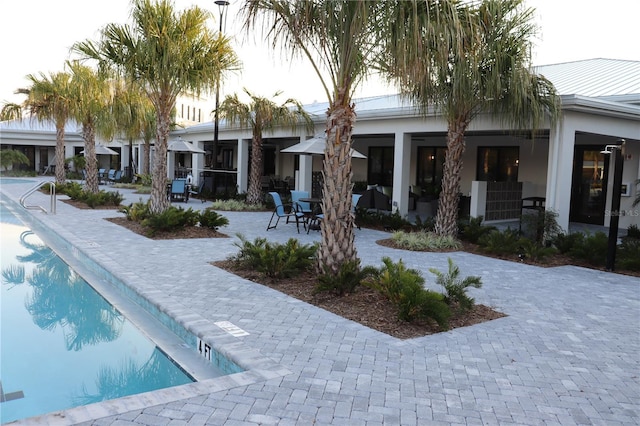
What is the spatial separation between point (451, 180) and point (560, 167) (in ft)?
7.34

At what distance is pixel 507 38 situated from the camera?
1012 centimetres

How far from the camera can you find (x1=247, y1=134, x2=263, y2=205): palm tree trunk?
18.5m

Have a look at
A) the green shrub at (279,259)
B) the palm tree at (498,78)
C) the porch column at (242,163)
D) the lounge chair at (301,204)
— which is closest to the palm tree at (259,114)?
the lounge chair at (301,204)

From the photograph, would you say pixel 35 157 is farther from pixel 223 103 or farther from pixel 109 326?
pixel 109 326

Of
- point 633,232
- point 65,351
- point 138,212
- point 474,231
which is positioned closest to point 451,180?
point 474,231

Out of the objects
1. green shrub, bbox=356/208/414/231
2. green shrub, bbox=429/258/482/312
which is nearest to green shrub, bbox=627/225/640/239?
green shrub, bbox=356/208/414/231

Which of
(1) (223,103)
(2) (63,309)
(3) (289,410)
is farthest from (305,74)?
(1) (223,103)

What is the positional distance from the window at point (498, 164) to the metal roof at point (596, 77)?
9.40ft

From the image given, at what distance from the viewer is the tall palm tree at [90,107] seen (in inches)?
701

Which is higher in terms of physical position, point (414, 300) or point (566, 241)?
point (566, 241)

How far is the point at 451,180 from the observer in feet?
37.9

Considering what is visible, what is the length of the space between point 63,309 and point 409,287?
470 cm

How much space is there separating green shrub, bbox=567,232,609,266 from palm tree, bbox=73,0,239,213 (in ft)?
28.7

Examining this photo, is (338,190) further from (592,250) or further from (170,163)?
(170,163)
